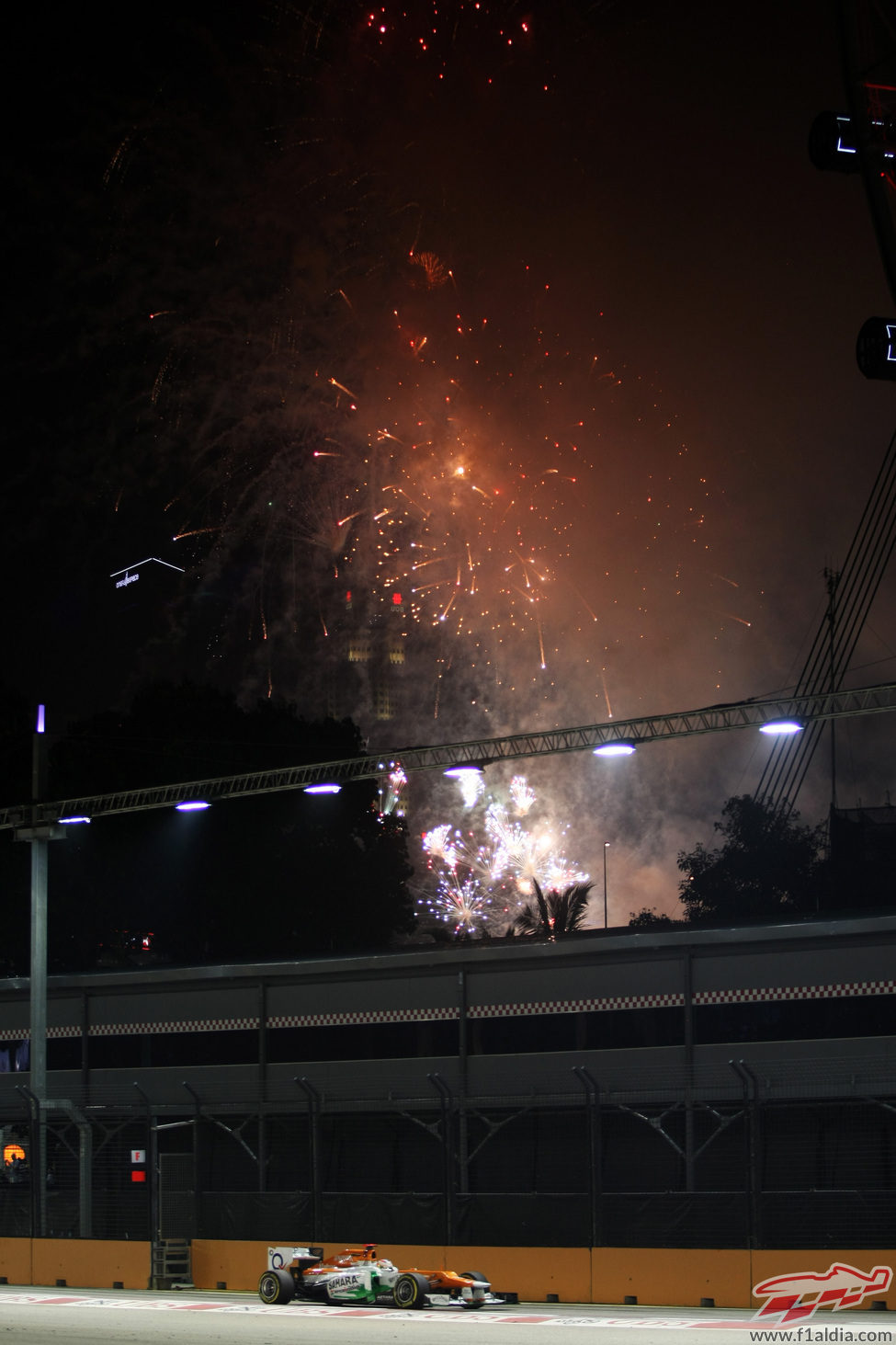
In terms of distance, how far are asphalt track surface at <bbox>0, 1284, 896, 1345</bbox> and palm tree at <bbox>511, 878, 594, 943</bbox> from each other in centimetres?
6054

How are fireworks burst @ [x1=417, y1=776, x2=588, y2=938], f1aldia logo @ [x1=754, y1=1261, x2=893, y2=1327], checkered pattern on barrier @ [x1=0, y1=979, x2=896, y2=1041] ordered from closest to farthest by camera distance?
1. f1aldia logo @ [x1=754, y1=1261, x2=893, y2=1327]
2. checkered pattern on barrier @ [x1=0, y1=979, x2=896, y2=1041]
3. fireworks burst @ [x1=417, y1=776, x2=588, y2=938]

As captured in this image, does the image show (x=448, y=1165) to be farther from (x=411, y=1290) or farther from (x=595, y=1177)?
(x=595, y=1177)

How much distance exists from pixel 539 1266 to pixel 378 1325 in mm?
2717

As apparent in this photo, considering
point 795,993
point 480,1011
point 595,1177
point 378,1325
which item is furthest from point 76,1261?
point 795,993

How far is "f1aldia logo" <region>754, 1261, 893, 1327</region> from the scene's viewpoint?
17.1 meters

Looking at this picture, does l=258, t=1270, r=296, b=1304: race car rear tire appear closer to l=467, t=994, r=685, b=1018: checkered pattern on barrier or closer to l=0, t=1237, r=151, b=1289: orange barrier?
l=0, t=1237, r=151, b=1289: orange barrier

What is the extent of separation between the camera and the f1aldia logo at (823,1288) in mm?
17062

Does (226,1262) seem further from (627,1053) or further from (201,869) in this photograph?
(201,869)

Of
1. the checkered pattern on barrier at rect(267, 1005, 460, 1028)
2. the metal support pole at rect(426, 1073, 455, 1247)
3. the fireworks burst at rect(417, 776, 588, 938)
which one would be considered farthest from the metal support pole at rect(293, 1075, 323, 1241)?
the fireworks burst at rect(417, 776, 588, 938)

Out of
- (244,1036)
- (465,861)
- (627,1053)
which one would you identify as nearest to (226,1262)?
(627,1053)

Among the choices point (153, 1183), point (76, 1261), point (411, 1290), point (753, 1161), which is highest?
point (753, 1161)

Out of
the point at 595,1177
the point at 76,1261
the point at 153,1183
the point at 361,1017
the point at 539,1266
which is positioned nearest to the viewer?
the point at 595,1177

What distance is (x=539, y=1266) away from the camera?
1922cm

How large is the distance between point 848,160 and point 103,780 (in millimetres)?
50610
